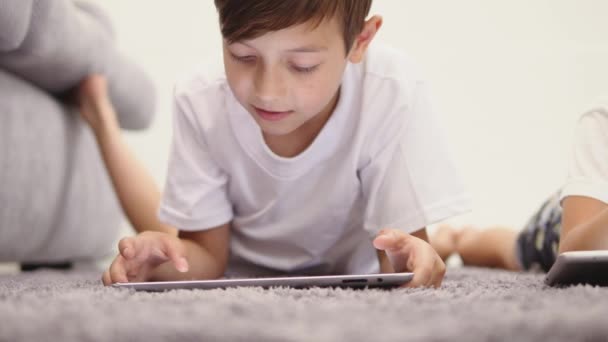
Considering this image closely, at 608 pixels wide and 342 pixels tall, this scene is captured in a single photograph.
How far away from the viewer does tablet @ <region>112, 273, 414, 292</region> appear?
24.6 inches

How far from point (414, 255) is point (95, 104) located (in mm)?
838

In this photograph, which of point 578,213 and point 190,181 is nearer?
point 578,213

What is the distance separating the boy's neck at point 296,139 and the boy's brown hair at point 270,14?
8.2 inches

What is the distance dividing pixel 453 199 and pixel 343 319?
22.3 inches

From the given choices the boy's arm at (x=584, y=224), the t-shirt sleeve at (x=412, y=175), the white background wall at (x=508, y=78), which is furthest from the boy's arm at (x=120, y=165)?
the white background wall at (x=508, y=78)

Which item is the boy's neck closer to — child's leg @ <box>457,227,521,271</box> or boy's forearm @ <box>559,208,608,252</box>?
boy's forearm @ <box>559,208,608,252</box>

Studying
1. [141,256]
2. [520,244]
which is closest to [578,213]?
[520,244]

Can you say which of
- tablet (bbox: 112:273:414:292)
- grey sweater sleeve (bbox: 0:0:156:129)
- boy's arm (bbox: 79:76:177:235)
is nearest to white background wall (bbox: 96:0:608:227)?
grey sweater sleeve (bbox: 0:0:156:129)

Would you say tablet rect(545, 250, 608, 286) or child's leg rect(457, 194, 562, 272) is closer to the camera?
tablet rect(545, 250, 608, 286)

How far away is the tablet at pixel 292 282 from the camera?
2.05 feet

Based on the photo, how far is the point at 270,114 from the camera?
83cm

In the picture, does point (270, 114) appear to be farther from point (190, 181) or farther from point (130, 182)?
point (130, 182)

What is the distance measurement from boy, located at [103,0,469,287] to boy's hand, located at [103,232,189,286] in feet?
0.06

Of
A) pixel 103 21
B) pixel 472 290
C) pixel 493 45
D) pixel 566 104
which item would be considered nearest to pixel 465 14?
pixel 493 45
